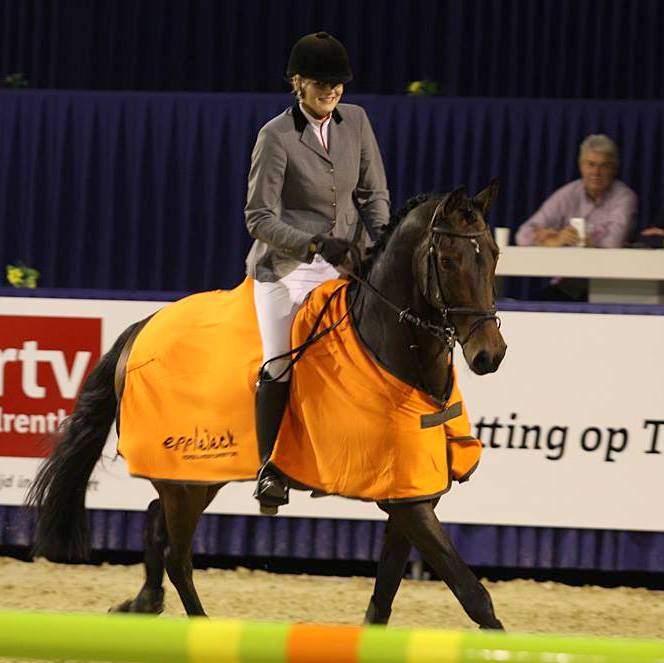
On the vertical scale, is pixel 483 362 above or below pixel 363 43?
below

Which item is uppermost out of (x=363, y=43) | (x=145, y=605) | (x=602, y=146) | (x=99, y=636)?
(x=363, y=43)

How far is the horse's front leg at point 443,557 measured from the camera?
4.63 metres

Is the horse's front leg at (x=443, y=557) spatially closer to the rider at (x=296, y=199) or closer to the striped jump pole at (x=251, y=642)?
the rider at (x=296, y=199)

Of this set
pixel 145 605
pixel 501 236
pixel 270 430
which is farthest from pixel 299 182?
pixel 501 236

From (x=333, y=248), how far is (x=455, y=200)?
0.46 m

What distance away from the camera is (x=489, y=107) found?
775 centimetres

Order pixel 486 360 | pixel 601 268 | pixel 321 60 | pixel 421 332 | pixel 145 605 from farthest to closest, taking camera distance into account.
A: 1. pixel 601 268
2. pixel 145 605
3. pixel 321 60
4. pixel 421 332
5. pixel 486 360

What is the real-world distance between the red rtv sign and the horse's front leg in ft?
8.18

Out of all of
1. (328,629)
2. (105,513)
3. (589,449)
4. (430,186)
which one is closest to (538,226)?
(430,186)

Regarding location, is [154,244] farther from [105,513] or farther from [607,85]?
[607,85]

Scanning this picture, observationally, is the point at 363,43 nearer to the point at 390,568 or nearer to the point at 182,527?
the point at 182,527

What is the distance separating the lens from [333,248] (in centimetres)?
491

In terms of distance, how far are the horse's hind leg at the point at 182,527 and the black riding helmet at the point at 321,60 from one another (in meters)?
1.54

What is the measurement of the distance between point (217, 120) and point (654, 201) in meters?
2.28
